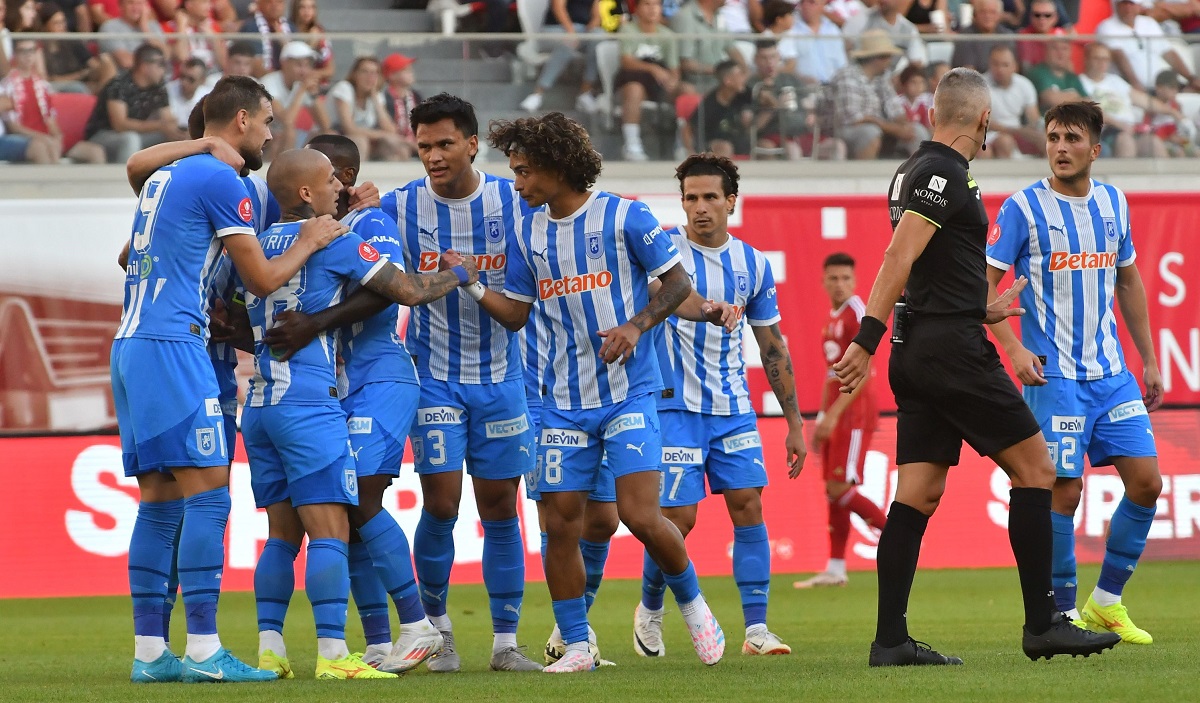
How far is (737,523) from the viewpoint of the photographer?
7.96m

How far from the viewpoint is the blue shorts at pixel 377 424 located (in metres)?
6.60

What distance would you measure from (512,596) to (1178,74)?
38.4 feet

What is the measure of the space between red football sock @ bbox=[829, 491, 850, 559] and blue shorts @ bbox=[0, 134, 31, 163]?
7985mm

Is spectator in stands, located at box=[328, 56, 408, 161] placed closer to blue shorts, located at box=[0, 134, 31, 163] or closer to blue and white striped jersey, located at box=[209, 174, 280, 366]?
blue shorts, located at box=[0, 134, 31, 163]

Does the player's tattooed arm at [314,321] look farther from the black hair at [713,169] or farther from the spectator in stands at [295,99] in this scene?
the spectator in stands at [295,99]

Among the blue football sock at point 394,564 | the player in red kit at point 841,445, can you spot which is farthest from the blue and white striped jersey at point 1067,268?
the player in red kit at point 841,445

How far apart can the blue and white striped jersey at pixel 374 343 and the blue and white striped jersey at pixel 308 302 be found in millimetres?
154

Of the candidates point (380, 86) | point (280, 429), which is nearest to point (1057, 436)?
point (280, 429)

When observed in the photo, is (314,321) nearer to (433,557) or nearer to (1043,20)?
(433,557)

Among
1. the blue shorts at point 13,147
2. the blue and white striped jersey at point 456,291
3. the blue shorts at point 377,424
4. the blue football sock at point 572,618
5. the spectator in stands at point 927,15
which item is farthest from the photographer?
the spectator in stands at point 927,15

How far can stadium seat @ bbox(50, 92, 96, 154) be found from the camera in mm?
14234

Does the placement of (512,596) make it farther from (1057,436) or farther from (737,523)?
(1057,436)

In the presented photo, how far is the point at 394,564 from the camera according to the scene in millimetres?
6504

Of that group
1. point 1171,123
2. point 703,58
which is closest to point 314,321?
point 703,58
